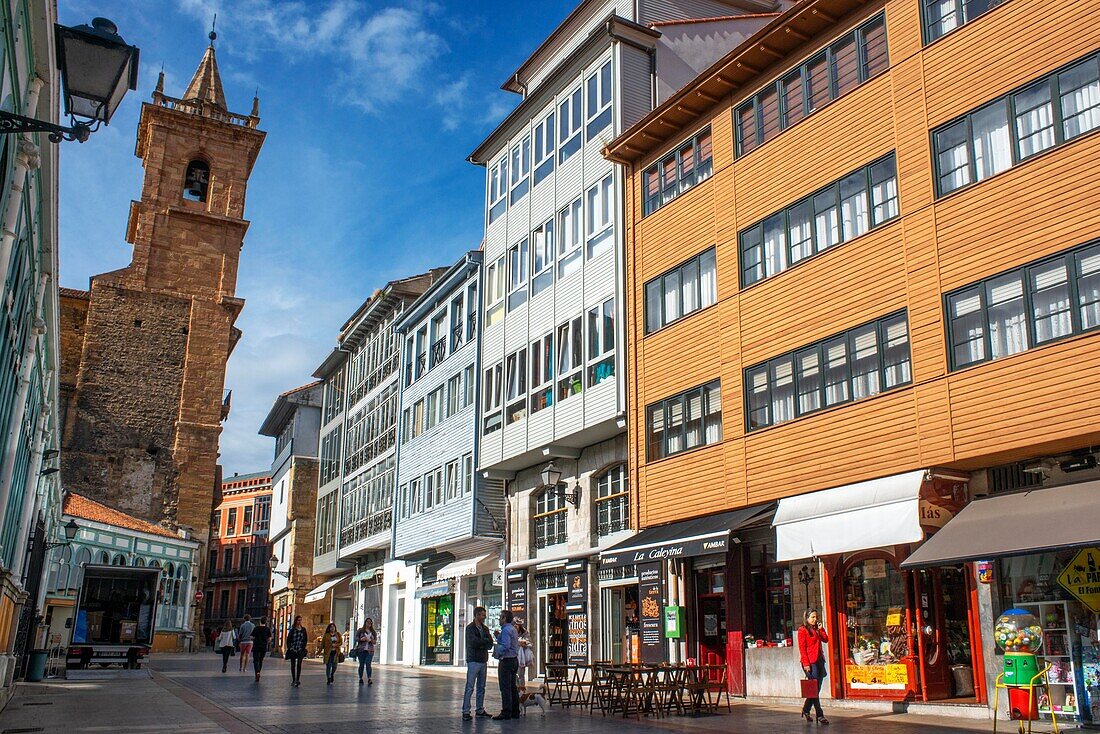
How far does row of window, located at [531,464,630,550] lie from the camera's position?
22984 millimetres

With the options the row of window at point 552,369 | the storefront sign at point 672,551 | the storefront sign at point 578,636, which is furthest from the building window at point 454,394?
the storefront sign at point 672,551

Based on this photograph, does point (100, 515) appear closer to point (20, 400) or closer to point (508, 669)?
point (20, 400)

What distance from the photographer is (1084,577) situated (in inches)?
493

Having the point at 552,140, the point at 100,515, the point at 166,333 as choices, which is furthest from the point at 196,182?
the point at 552,140

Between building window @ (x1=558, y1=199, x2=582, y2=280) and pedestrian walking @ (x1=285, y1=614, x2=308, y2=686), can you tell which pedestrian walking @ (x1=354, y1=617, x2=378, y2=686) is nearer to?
pedestrian walking @ (x1=285, y1=614, x2=308, y2=686)

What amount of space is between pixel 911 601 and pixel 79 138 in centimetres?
1356

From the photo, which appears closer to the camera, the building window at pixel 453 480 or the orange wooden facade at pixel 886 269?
the orange wooden facade at pixel 886 269

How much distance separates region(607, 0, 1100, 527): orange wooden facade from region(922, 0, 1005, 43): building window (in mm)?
189

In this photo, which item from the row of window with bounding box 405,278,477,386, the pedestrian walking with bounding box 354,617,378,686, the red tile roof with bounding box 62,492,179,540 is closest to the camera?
the pedestrian walking with bounding box 354,617,378,686

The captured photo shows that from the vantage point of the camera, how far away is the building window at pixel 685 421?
19.3 metres

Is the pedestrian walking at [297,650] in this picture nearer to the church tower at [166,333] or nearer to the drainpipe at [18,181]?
the drainpipe at [18,181]

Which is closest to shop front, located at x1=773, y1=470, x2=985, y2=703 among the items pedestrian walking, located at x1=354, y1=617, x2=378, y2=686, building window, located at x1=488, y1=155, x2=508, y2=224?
pedestrian walking, located at x1=354, y1=617, x2=378, y2=686

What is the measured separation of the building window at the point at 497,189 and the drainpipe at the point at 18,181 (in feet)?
62.3

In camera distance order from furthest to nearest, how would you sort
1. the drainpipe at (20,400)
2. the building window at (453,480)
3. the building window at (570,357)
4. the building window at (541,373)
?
the building window at (453,480), the building window at (541,373), the building window at (570,357), the drainpipe at (20,400)
